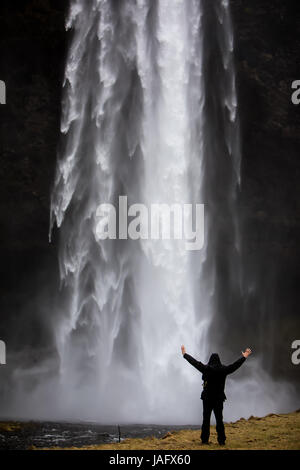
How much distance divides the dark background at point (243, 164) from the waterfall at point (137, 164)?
106 cm

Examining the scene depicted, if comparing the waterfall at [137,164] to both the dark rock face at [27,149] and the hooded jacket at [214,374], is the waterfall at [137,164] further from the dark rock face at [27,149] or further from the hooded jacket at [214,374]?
the hooded jacket at [214,374]

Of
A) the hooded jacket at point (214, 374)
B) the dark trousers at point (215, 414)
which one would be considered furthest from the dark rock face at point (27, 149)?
the hooded jacket at point (214, 374)

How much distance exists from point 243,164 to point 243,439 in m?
16.1

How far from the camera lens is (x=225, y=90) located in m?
22.3

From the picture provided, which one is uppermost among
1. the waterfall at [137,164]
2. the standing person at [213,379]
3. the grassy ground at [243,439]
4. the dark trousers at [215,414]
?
the waterfall at [137,164]

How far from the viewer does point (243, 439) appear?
30.0 feet

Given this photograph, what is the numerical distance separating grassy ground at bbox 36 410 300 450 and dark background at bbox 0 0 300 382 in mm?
12427

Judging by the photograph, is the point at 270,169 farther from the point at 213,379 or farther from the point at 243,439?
the point at 213,379

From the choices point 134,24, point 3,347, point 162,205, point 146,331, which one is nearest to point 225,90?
point 134,24

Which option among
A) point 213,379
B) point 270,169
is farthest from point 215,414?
point 270,169

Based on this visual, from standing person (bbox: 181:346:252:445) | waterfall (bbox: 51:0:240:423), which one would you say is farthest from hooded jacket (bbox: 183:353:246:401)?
waterfall (bbox: 51:0:240:423)

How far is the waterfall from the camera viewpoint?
19.5 meters

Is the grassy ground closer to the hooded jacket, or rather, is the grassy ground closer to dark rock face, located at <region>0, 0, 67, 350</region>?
the hooded jacket

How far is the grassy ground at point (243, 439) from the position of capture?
335 inches
